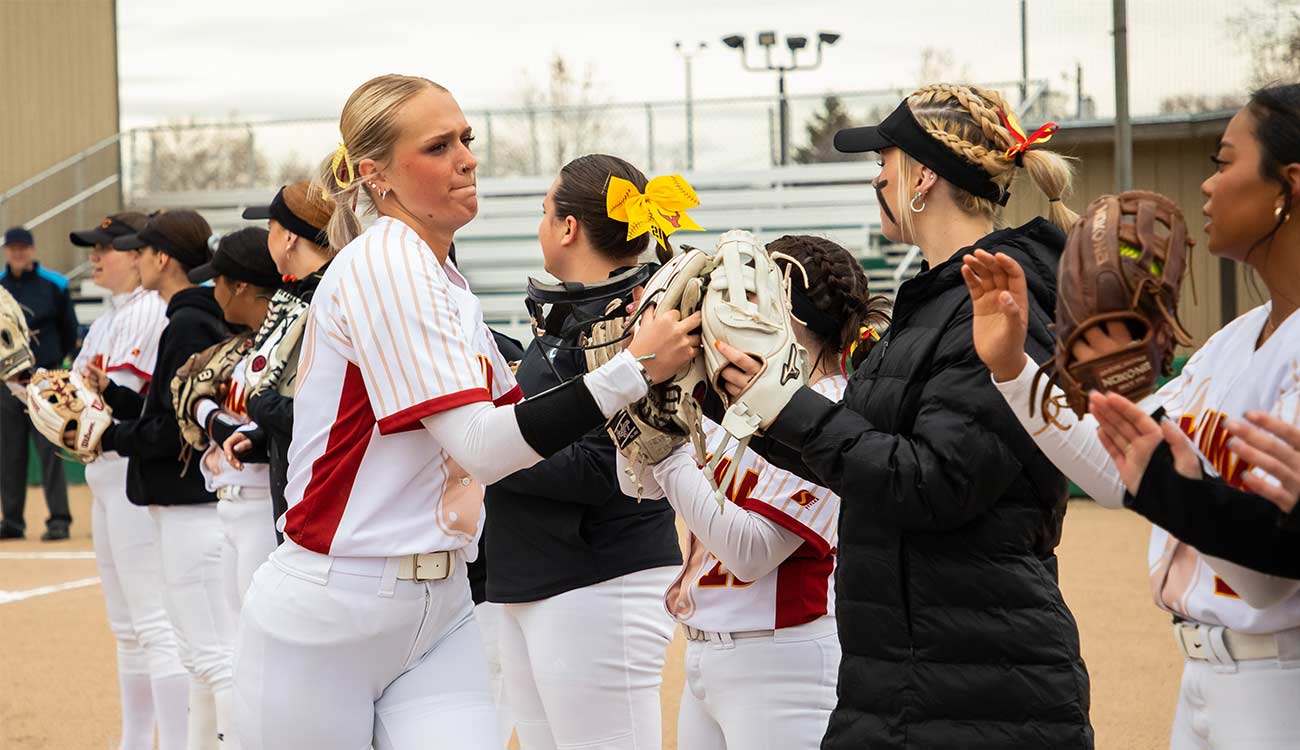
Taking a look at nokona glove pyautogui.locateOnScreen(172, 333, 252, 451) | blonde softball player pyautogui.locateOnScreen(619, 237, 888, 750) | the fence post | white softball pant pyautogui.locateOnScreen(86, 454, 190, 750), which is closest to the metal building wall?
the fence post

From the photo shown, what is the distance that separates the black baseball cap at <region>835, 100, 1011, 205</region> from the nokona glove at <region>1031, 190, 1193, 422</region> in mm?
664

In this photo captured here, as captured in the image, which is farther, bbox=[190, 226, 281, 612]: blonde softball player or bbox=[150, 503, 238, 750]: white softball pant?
bbox=[150, 503, 238, 750]: white softball pant

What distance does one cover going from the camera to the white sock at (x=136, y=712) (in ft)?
19.8

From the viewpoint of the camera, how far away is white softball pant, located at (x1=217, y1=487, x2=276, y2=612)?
500 cm

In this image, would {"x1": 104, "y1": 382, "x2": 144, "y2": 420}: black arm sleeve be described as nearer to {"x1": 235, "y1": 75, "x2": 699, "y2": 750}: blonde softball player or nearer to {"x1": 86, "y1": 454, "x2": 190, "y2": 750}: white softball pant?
{"x1": 86, "y1": 454, "x2": 190, "y2": 750}: white softball pant

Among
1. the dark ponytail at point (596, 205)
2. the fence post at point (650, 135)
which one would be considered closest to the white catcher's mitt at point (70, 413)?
the dark ponytail at point (596, 205)

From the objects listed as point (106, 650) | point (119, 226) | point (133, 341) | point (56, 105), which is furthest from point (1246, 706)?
point (56, 105)

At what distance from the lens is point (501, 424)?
9.13 feet

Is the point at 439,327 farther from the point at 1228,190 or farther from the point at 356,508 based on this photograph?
the point at 1228,190

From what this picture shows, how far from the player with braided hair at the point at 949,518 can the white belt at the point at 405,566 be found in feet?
2.50

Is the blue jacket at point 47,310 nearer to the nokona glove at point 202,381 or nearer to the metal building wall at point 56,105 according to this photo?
the nokona glove at point 202,381

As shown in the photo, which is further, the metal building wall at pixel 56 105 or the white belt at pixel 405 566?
the metal building wall at pixel 56 105

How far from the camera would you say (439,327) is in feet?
9.35

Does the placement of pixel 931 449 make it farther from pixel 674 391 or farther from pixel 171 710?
pixel 171 710
